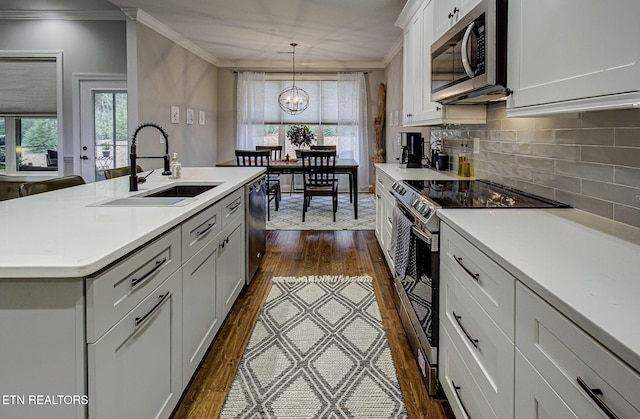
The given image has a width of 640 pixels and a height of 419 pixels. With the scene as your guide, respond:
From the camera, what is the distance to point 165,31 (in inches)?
235

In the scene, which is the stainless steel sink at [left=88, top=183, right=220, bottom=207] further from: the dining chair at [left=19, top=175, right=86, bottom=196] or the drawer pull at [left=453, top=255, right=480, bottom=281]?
the drawer pull at [left=453, top=255, right=480, bottom=281]

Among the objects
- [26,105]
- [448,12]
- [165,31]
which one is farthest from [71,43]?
[448,12]

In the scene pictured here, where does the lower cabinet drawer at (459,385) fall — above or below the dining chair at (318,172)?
below

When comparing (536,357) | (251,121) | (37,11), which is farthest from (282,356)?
(251,121)

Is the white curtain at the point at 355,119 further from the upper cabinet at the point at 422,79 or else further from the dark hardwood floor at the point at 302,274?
the upper cabinet at the point at 422,79

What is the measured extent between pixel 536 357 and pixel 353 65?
839 cm

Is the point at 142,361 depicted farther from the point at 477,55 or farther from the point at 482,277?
the point at 477,55

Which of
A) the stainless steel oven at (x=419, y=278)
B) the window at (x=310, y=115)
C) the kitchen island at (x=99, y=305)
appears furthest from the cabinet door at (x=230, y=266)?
the window at (x=310, y=115)

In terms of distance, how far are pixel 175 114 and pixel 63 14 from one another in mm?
1817

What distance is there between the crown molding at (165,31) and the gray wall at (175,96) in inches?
2.5

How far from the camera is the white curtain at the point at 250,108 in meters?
8.85

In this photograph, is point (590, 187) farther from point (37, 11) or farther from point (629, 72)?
point (37, 11)

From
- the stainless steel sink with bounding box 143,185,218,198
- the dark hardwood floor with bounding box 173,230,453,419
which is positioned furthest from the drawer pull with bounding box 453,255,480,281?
the stainless steel sink with bounding box 143,185,218,198

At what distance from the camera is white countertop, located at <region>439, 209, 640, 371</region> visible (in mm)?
744
